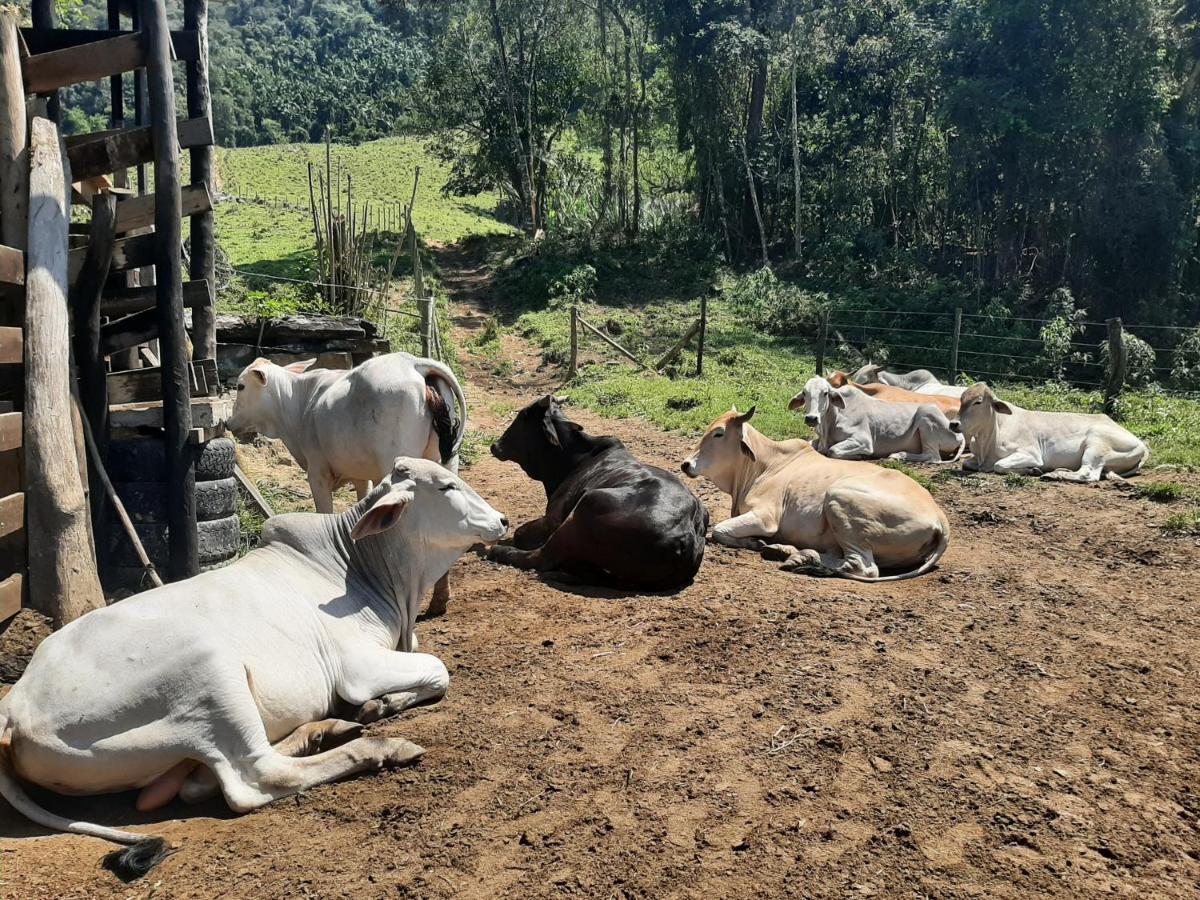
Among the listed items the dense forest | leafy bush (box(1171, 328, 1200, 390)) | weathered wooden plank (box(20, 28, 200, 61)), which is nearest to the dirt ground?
weathered wooden plank (box(20, 28, 200, 61))

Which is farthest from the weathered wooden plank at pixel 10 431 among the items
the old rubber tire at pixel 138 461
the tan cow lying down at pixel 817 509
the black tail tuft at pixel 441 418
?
the tan cow lying down at pixel 817 509

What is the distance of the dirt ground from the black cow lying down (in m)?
0.21

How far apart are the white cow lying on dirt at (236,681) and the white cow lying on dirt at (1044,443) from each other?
7948mm

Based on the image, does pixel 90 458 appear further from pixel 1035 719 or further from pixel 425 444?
pixel 1035 719

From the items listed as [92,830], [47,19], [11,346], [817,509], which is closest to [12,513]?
[11,346]

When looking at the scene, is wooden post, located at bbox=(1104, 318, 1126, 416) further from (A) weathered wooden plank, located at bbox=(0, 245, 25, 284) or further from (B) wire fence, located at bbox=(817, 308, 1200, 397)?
(A) weathered wooden plank, located at bbox=(0, 245, 25, 284)

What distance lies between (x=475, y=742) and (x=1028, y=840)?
223cm

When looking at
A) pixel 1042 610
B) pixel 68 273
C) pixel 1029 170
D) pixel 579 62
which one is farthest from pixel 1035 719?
pixel 579 62

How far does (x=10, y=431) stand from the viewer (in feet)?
16.2

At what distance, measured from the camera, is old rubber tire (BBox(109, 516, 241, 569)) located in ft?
19.6

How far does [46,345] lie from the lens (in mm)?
5180

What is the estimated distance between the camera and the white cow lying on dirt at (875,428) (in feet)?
39.3

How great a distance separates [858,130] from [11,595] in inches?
1130

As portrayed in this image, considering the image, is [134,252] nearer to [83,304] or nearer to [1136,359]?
[83,304]
